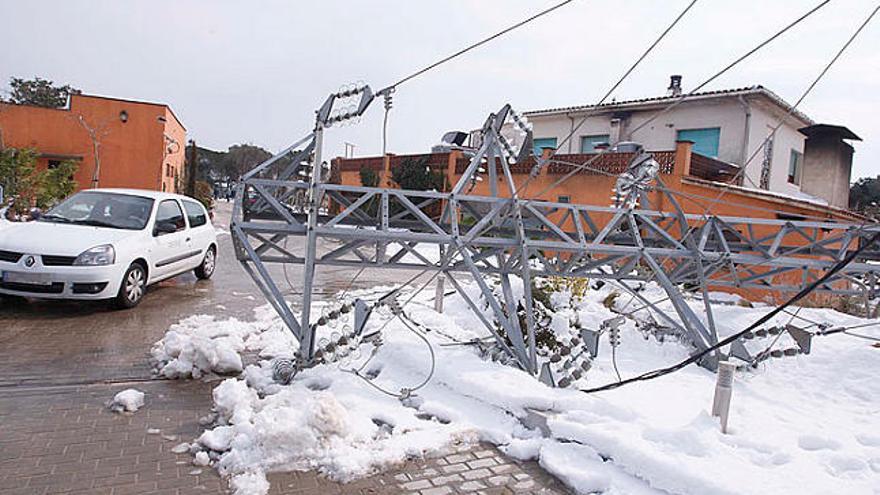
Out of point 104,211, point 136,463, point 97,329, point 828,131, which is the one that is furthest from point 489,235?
point 828,131


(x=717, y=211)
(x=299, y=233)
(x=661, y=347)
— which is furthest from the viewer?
(x=717, y=211)

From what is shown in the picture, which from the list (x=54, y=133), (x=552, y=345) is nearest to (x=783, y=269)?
(x=552, y=345)

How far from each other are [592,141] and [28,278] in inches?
813

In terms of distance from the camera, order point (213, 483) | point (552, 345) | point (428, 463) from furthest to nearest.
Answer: point (552, 345) → point (428, 463) → point (213, 483)

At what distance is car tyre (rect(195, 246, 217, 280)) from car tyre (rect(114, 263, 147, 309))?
238 cm

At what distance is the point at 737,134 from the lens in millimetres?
18531

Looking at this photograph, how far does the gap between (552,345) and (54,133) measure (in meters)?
→ 28.1

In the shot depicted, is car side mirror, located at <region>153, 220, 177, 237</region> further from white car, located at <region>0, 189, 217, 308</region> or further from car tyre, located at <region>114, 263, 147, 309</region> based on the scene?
car tyre, located at <region>114, 263, 147, 309</region>

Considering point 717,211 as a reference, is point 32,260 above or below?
below

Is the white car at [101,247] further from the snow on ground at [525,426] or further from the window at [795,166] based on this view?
the window at [795,166]

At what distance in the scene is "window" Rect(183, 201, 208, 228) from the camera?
30.3 ft

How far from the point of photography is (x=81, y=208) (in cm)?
780

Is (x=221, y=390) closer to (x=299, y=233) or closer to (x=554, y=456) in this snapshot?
(x=299, y=233)

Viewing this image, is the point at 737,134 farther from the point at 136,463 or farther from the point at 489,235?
the point at 136,463
